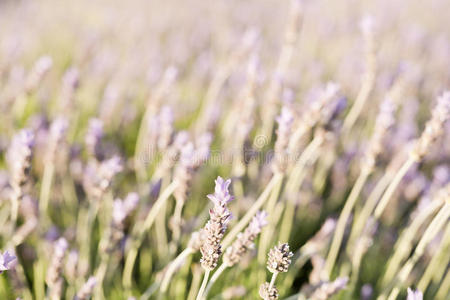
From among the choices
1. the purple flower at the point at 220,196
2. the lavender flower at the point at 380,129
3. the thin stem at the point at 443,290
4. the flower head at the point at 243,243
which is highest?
the lavender flower at the point at 380,129

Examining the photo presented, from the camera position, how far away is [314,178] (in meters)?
2.77

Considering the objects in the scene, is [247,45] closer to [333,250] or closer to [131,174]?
[131,174]

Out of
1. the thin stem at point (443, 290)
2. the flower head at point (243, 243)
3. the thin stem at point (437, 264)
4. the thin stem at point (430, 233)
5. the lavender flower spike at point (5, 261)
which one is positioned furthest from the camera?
the thin stem at point (443, 290)

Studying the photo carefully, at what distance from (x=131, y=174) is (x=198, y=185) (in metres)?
0.51

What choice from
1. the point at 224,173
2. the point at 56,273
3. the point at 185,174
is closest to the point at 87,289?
the point at 56,273

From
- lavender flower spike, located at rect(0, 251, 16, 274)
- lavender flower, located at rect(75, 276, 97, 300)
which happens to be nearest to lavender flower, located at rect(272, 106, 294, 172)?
lavender flower, located at rect(75, 276, 97, 300)

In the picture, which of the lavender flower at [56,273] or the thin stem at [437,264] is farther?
the thin stem at [437,264]

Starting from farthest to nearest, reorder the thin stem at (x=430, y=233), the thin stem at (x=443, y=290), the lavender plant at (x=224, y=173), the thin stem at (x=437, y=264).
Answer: the thin stem at (x=443, y=290) < the thin stem at (x=437, y=264) < the lavender plant at (x=224, y=173) < the thin stem at (x=430, y=233)

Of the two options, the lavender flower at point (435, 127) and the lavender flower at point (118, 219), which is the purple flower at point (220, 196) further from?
the lavender flower at point (435, 127)

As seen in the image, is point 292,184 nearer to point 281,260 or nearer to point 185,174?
point 185,174

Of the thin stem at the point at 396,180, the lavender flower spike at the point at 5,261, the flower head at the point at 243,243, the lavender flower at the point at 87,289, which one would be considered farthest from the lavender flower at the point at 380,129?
the lavender flower spike at the point at 5,261

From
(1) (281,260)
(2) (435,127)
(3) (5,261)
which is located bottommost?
(1) (281,260)

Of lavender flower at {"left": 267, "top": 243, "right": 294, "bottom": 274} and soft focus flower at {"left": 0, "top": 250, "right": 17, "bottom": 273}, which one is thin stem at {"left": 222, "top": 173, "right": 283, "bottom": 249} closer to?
lavender flower at {"left": 267, "top": 243, "right": 294, "bottom": 274}

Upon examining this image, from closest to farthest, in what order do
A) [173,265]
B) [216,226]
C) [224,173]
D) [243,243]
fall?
[216,226], [243,243], [173,265], [224,173]
